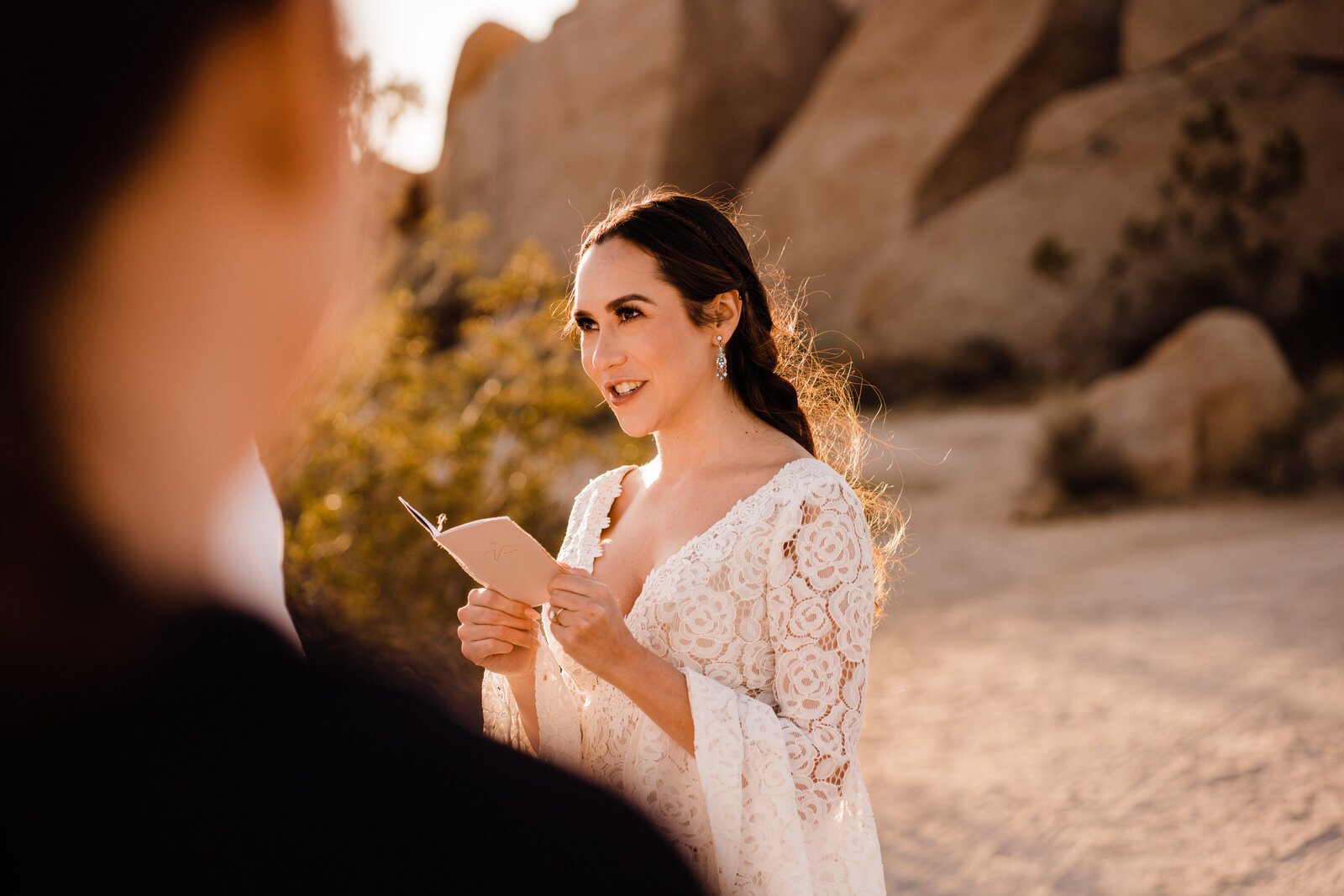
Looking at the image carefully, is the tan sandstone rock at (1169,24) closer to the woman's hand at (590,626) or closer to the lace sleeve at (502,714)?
the lace sleeve at (502,714)

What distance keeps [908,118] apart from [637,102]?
5079 millimetres

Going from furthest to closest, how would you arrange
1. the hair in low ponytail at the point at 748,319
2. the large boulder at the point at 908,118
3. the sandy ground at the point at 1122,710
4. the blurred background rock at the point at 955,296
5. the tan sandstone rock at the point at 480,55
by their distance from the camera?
the tan sandstone rock at the point at 480,55, the large boulder at the point at 908,118, the blurred background rock at the point at 955,296, the sandy ground at the point at 1122,710, the hair in low ponytail at the point at 748,319

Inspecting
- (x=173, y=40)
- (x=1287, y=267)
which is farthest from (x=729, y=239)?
(x=1287, y=267)

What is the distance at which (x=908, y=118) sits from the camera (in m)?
16.6

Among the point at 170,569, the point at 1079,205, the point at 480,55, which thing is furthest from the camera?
the point at 480,55

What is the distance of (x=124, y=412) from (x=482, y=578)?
3.46 ft

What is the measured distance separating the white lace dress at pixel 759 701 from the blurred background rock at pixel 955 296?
48 cm

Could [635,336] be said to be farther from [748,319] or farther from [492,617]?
[492,617]

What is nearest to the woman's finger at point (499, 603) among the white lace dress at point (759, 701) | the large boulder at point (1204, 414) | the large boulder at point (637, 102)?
the white lace dress at point (759, 701)

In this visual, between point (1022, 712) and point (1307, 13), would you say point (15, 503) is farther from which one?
point (1307, 13)

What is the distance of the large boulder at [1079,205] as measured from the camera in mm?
13367

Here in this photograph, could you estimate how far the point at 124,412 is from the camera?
1.71ft

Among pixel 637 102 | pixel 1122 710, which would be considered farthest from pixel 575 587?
pixel 637 102

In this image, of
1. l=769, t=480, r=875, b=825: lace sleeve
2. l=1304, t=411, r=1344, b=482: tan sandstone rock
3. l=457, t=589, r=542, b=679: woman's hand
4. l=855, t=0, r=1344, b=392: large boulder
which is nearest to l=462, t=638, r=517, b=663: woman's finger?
l=457, t=589, r=542, b=679: woman's hand
